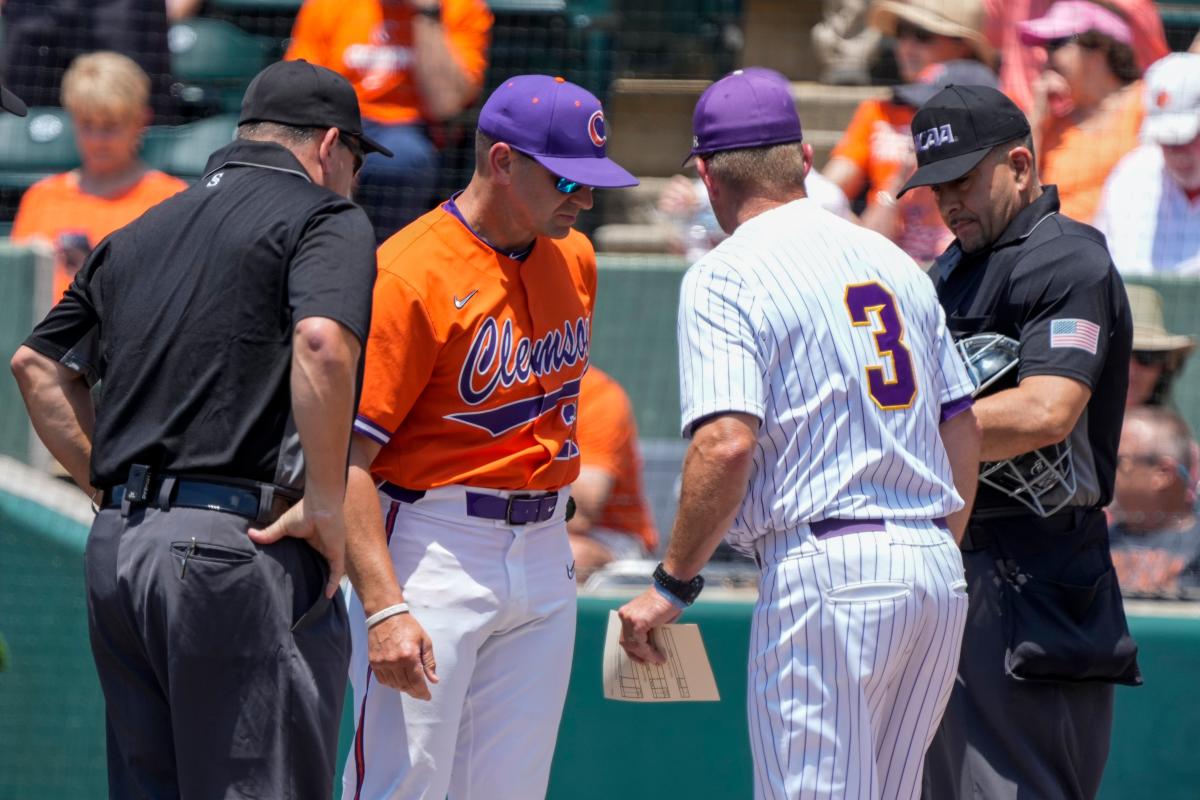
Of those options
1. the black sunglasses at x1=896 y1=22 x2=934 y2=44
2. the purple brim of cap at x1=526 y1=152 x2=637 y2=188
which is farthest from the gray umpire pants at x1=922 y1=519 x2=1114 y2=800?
the black sunglasses at x1=896 y1=22 x2=934 y2=44

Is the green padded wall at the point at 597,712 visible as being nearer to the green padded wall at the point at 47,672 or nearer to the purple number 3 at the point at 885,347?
the green padded wall at the point at 47,672

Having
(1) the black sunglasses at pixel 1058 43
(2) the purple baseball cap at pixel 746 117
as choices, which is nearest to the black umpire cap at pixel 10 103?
(2) the purple baseball cap at pixel 746 117

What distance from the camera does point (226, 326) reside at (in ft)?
9.37

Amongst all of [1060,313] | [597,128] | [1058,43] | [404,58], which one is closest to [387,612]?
[597,128]

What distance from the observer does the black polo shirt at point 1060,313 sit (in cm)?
329

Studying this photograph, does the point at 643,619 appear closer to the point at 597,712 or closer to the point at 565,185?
the point at 565,185

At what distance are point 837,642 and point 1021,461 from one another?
720 mm

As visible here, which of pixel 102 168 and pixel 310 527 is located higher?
pixel 102 168

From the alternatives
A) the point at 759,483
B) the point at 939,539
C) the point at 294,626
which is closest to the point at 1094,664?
the point at 939,539

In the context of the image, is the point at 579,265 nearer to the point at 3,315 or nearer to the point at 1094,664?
the point at 1094,664

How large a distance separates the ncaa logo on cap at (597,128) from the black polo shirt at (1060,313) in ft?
2.82

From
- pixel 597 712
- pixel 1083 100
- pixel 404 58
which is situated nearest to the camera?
pixel 597 712

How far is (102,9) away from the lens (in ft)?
22.5

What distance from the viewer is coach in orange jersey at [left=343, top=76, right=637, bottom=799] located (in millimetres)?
3158
